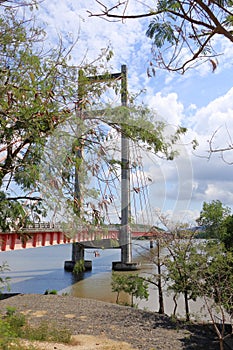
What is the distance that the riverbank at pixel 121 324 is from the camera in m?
5.62

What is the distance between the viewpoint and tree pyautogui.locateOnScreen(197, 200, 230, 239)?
735cm

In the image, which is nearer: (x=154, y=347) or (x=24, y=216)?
(x=24, y=216)

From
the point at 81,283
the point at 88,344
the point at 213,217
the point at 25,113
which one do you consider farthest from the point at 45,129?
the point at 81,283

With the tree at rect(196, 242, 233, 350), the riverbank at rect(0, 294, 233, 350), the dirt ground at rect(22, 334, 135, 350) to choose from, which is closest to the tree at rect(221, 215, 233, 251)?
the tree at rect(196, 242, 233, 350)

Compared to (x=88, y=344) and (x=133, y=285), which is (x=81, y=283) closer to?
(x=133, y=285)

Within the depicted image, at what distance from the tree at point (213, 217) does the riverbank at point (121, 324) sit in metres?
1.72

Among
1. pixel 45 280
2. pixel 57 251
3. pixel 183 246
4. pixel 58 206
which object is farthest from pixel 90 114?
pixel 57 251

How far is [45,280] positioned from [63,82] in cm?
1400

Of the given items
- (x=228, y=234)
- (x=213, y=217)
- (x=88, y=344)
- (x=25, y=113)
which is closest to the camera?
(x=25, y=113)

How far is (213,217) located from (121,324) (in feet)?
8.89

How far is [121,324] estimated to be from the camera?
6574 mm

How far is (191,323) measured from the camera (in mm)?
6594

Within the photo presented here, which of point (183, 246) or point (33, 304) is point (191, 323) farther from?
point (33, 304)

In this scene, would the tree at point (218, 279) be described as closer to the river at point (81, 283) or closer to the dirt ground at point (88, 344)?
the dirt ground at point (88, 344)
